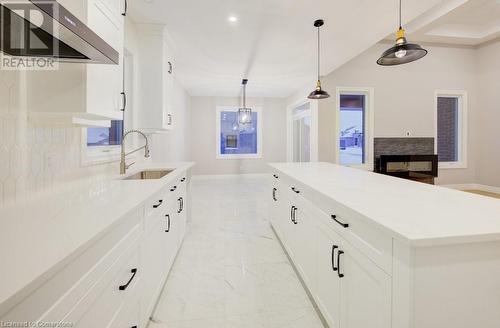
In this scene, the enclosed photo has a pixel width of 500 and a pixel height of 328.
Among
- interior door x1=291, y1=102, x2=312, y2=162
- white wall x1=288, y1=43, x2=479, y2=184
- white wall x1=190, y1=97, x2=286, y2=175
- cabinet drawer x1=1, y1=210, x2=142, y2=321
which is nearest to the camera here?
cabinet drawer x1=1, y1=210, x2=142, y2=321

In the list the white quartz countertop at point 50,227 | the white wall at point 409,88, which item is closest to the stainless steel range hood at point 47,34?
the white quartz countertop at point 50,227

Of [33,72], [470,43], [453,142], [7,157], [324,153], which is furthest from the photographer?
[453,142]

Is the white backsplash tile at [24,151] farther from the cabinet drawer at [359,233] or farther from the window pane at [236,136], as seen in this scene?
the window pane at [236,136]

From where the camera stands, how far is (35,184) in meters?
1.50

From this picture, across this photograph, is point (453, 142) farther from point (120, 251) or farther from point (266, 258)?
point (120, 251)

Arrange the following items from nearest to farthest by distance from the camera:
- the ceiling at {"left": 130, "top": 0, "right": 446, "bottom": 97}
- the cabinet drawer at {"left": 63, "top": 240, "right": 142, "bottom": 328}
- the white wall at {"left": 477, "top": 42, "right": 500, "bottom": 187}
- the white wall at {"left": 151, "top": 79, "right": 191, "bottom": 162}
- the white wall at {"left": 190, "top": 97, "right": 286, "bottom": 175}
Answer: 1. the cabinet drawer at {"left": 63, "top": 240, "right": 142, "bottom": 328}
2. the ceiling at {"left": 130, "top": 0, "right": 446, "bottom": 97}
3. the white wall at {"left": 151, "top": 79, "right": 191, "bottom": 162}
4. the white wall at {"left": 477, "top": 42, "right": 500, "bottom": 187}
5. the white wall at {"left": 190, "top": 97, "right": 286, "bottom": 175}

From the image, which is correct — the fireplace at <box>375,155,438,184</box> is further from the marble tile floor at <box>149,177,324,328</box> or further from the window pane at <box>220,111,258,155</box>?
the window pane at <box>220,111,258,155</box>

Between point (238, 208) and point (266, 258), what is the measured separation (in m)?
2.05

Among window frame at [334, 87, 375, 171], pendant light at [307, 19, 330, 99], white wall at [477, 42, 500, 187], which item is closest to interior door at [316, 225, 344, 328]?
pendant light at [307, 19, 330, 99]

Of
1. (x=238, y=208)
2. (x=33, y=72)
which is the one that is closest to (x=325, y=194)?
(x=33, y=72)

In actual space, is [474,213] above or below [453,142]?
below

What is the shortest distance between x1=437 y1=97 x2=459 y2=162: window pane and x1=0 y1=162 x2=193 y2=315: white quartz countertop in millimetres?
7295

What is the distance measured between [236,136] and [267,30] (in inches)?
204

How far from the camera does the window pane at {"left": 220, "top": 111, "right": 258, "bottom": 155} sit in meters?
8.41
